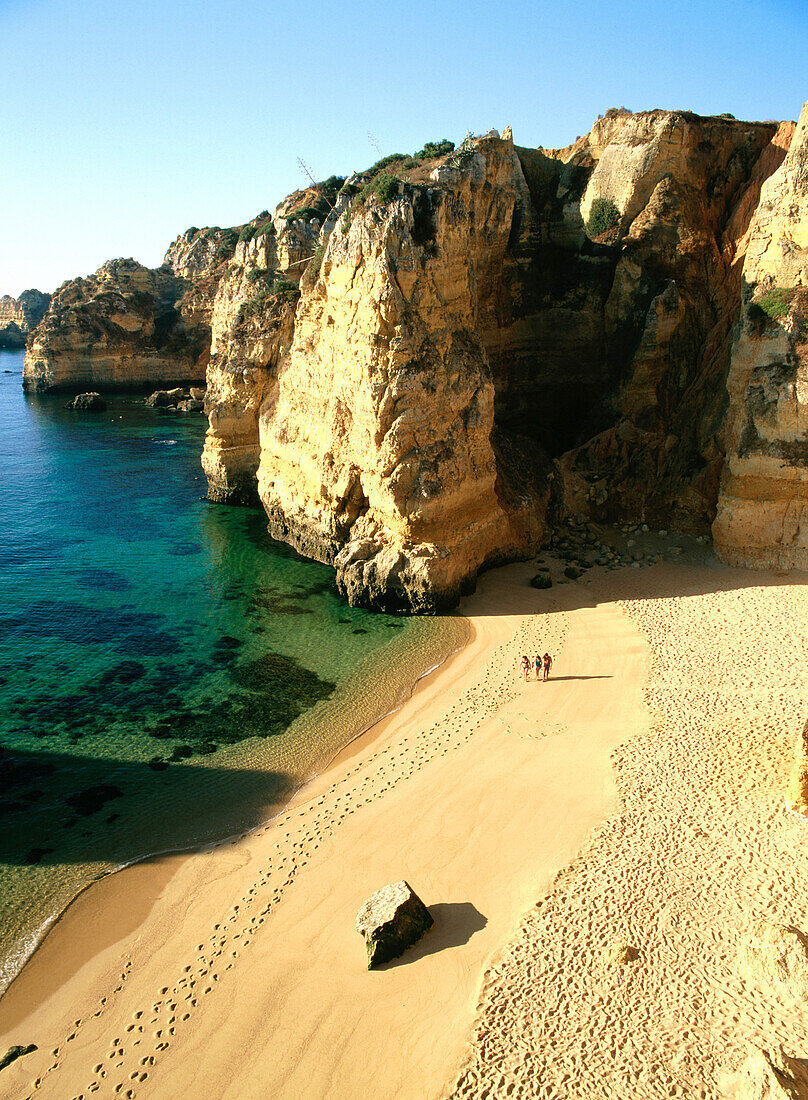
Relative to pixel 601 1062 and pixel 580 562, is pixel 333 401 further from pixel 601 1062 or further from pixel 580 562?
pixel 601 1062

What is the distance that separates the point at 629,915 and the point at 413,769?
18.0 ft

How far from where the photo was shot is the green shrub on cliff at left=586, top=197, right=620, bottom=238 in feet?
89.2

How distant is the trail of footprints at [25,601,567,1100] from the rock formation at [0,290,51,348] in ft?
435

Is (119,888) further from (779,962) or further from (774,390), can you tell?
(774,390)

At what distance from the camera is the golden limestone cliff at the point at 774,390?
19.8 metres

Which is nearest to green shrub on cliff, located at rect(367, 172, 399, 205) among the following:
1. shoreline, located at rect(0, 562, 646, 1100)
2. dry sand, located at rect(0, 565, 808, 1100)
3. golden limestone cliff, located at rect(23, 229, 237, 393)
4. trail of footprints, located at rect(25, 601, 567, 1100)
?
trail of footprints, located at rect(25, 601, 567, 1100)

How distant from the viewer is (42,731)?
53.0 ft

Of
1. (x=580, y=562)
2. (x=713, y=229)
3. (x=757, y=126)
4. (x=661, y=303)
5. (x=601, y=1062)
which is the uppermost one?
(x=757, y=126)

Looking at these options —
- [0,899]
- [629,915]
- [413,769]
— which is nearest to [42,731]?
[0,899]

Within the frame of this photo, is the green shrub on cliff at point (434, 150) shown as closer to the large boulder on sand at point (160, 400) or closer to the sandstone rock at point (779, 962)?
the sandstone rock at point (779, 962)

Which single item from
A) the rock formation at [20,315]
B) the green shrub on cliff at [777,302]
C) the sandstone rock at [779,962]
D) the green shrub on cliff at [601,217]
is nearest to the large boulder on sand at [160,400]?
the green shrub on cliff at [601,217]

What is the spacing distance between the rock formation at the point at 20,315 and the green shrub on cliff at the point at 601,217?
400ft

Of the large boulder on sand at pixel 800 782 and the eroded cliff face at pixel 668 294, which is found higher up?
the eroded cliff face at pixel 668 294

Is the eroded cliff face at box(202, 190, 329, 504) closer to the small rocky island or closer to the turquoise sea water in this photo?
the small rocky island
